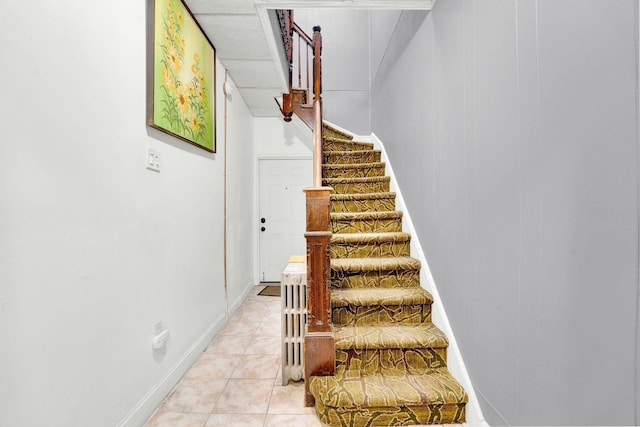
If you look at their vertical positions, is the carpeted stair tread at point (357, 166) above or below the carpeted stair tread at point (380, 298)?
above

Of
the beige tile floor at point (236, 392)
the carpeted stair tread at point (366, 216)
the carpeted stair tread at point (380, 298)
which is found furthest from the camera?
the carpeted stair tread at point (366, 216)

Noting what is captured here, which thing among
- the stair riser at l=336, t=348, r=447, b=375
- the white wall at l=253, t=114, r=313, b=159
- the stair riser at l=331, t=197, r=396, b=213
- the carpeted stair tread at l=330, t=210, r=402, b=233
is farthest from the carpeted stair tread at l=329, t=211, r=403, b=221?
the white wall at l=253, t=114, r=313, b=159

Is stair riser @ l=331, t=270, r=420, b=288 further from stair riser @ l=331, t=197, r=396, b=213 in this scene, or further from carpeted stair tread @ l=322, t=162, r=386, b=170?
carpeted stair tread @ l=322, t=162, r=386, b=170

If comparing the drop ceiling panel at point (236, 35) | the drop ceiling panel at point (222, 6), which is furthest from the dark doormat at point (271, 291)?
the drop ceiling panel at point (222, 6)

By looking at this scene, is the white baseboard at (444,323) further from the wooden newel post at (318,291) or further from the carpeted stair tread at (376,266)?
the wooden newel post at (318,291)

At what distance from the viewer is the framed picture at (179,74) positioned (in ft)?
5.06

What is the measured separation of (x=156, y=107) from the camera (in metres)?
1.56

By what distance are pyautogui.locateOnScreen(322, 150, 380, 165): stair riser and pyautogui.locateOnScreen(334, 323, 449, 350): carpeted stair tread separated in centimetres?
193

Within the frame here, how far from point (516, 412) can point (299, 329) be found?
1113 mm

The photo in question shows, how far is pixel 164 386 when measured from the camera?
1671 mm

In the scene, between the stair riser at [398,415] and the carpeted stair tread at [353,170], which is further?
the carpeted stair tread at [353,170]

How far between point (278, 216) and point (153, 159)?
8.46 feet

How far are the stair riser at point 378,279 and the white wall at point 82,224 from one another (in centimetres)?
106

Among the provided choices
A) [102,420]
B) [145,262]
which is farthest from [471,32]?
[102,420]
